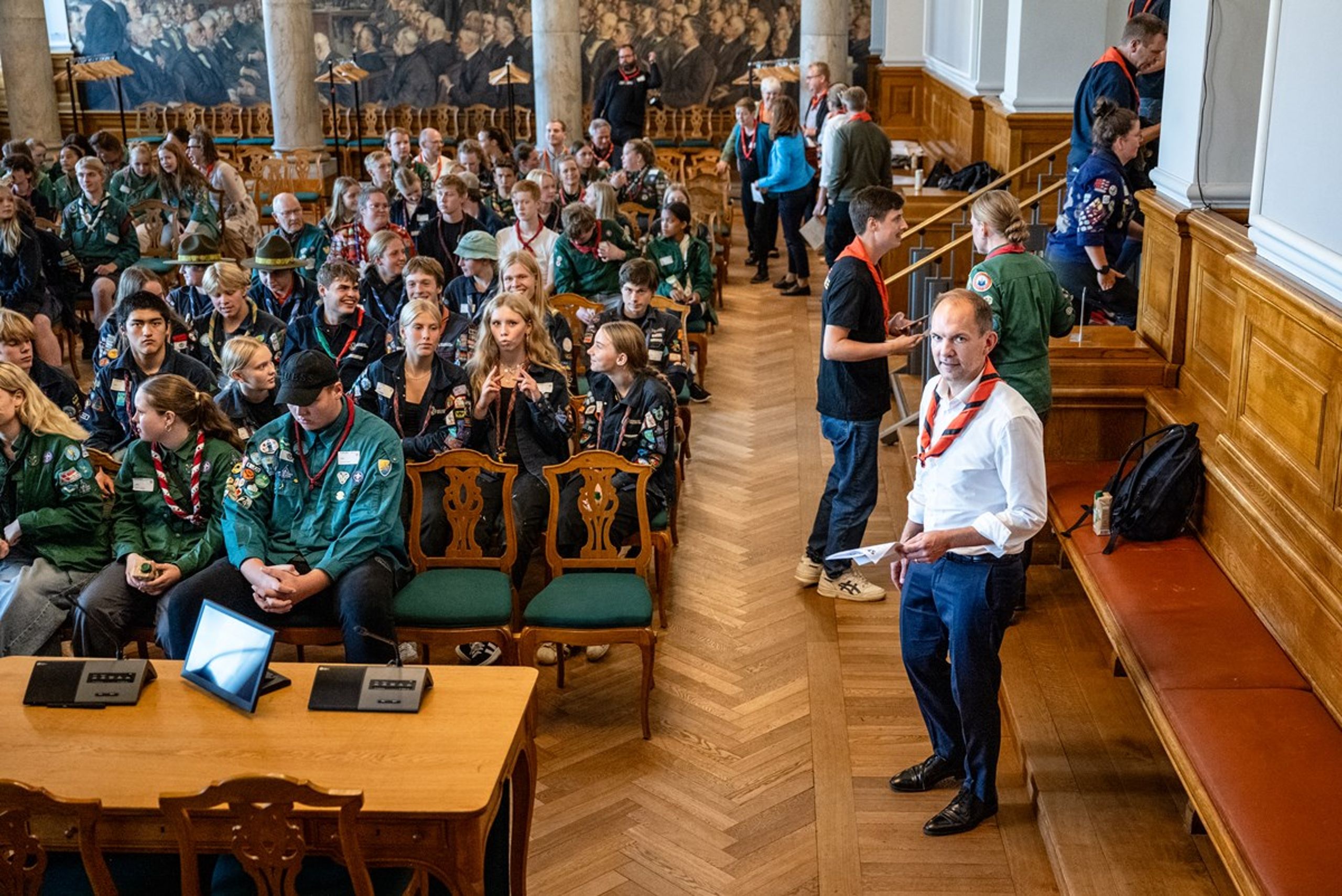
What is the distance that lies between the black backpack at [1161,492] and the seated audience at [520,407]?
7.98 feet

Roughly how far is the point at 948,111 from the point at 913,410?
7.69 m

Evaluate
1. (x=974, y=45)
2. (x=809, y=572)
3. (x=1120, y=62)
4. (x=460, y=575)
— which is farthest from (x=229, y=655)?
(x=974, y=45)

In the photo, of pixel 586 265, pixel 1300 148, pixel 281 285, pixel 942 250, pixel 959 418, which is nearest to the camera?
pixel 959 418

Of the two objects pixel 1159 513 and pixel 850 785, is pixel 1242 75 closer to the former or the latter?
pixel 1159 513

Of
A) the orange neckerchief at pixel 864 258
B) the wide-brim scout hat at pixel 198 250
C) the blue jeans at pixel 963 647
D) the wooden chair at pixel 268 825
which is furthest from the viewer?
the wide-brim scout hat at pixel 198 250

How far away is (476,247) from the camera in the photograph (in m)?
8.19

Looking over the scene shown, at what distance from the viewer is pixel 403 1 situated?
65.5 ft

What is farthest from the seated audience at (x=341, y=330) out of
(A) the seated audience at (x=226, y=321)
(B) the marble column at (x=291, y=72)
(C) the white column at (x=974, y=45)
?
(B) the marble column at (x=291, y=72)

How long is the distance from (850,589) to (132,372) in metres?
3.51

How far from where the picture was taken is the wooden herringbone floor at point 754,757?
15.3 ft

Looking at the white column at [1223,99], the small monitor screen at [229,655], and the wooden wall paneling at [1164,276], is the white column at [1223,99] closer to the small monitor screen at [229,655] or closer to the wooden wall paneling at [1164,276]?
the wooden wall paneling at [1164,276]

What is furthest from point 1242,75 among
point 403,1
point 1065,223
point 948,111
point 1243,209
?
point 403,1

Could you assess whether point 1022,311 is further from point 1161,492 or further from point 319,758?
point 319,758

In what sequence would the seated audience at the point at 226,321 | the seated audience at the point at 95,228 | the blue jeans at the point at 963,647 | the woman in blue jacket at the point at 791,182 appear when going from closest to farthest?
the blue jeans at the point at 963,647
the seated audience at the point at 226,321
the seated audience at the point at 95,228
the woman in blue jacket at the point at 791,182
